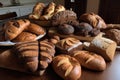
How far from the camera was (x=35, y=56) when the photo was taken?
531mm

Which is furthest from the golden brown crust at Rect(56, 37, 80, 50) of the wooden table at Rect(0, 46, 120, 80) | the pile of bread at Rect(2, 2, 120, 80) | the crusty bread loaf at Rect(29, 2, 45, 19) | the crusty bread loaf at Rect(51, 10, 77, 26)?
the crusty bread loaf at Rect(29, 2, 45, 19)

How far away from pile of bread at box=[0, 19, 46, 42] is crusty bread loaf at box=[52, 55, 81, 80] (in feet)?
0.76

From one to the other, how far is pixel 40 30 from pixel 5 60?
0.30m

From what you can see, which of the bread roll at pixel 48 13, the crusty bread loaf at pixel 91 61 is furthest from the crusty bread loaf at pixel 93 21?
the crusty bread loaf at pixel 91 61

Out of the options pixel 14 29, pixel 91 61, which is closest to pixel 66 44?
pixel 91 61

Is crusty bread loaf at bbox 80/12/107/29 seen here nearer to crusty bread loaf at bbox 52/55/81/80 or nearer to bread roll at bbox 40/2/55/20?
bread roll at bbox 40/2/55/20

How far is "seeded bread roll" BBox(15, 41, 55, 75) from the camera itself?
0.52 metres

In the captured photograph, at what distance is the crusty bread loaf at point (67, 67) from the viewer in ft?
1.66

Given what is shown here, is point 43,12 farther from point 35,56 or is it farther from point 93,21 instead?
point 35,56

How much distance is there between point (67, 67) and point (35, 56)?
0.11 metres

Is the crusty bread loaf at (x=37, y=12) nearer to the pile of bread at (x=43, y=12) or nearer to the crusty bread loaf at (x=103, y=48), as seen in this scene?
the pile of bread at (x=43, y=12)

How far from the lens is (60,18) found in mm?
900

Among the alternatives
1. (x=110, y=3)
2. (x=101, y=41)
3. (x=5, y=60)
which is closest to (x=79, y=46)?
(x=101, y=41)

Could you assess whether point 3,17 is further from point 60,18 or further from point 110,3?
point 110,3
